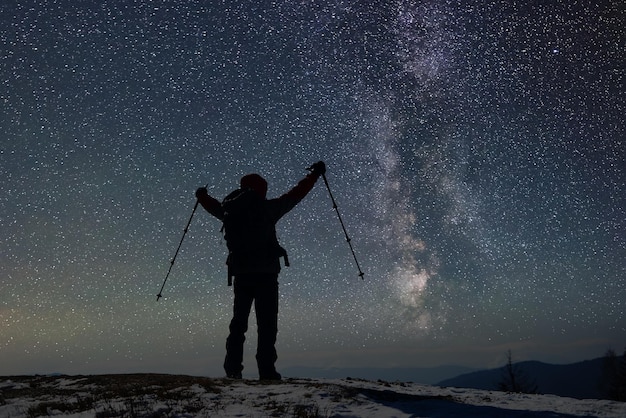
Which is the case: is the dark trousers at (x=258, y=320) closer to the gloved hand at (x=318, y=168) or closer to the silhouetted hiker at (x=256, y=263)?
the silhouetted hiker at (x=256, y=263)

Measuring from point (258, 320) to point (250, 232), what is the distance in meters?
1.60

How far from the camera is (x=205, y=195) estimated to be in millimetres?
10266

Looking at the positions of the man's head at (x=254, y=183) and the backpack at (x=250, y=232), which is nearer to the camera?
the backpack at (x=250, y=232)

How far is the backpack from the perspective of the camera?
896 cm

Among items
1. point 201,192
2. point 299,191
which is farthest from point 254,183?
point 201,192

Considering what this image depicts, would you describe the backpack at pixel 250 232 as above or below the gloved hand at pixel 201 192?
below

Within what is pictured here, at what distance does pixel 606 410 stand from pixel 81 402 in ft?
22.0

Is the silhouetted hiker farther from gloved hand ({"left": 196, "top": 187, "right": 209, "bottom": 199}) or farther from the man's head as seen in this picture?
gloved hand ({"left": 196, "top": 187, "right": 209, "bottom": 199})

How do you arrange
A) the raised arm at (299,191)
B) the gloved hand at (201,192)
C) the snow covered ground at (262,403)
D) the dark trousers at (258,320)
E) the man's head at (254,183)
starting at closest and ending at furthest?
1. the snow covered ground at (262,403)
2. the dark trousers at (258,320)
3. the raised arm at (299,191)
4. the man's head at (254,183)
5. the gloved hand at (201,192)

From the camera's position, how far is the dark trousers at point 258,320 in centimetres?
888

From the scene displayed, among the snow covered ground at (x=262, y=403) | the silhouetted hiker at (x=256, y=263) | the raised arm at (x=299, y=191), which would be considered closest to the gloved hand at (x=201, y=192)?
the silhouetted hiker at (x=256, y=263)

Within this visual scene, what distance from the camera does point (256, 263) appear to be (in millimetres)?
8930

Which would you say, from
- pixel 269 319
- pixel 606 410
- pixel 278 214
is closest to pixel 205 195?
pixel 278 214

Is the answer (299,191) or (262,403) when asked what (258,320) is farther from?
(262,403)
